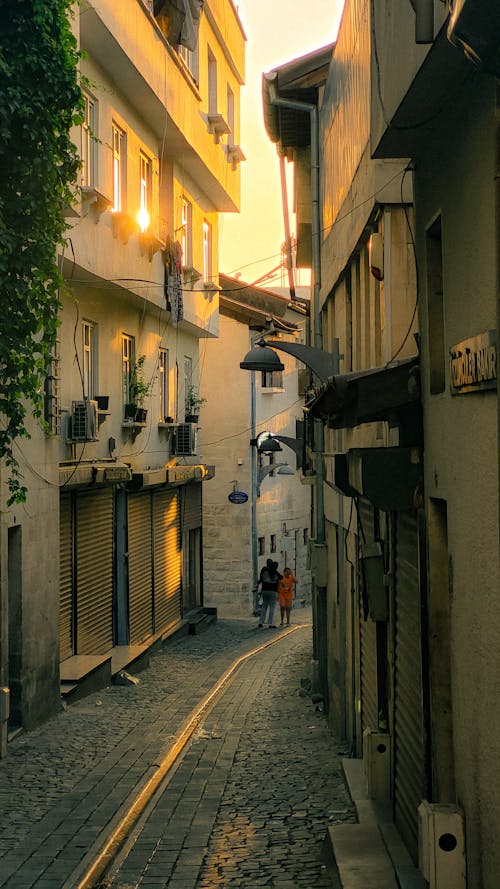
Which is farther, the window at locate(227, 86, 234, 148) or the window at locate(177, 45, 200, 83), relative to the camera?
the window at locate(227, 86, 234, 148)

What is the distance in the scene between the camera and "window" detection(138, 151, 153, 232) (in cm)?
2259

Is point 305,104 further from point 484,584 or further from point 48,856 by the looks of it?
point 484,584

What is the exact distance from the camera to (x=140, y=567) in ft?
79.6

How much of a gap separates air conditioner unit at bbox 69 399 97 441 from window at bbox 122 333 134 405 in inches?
161

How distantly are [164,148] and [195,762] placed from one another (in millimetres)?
14547

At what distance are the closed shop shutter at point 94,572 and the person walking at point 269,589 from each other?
1114 centimetres

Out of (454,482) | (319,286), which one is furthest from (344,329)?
(454,482)

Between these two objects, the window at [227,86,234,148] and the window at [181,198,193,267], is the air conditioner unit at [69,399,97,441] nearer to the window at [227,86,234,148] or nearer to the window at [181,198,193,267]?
the window at [181,198,193,267]

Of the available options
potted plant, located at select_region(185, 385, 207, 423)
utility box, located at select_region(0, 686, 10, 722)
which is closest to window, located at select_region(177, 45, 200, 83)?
potted plant, located at select_region(185, 385, 207, 423)

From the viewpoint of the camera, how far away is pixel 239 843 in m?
10.3

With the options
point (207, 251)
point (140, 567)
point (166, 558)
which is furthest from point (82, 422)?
point (207, 251)

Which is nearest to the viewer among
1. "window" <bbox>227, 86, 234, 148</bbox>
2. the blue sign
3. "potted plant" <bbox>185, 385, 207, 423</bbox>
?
"potted plant" <bbox>185, 385, 207, 423</bbox>

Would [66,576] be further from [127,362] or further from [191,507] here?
[191,507]

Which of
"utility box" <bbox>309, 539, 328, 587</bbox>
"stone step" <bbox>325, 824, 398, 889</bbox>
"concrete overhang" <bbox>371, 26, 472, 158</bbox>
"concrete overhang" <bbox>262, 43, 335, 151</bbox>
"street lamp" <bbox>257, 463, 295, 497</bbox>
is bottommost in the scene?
"stone step" <bbox>325, 824, 398, 889</bbox>
